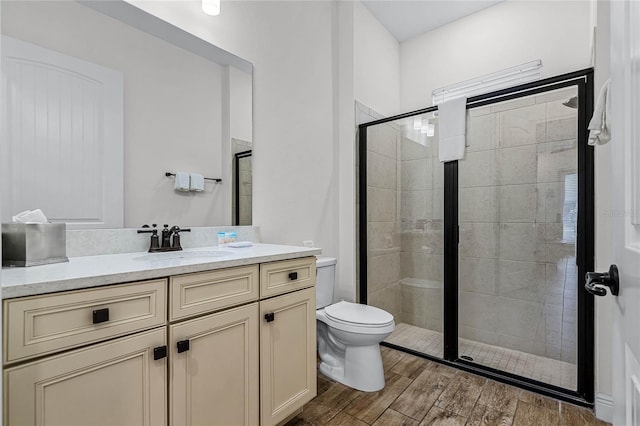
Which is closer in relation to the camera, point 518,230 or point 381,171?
point 518,230

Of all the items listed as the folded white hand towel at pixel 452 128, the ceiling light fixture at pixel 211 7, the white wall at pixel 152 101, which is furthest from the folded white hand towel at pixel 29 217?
the folded white hand towel at pixel 452 128

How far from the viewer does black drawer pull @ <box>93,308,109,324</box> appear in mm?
883

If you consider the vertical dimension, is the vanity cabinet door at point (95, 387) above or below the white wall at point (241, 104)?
below

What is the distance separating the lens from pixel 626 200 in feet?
2.06

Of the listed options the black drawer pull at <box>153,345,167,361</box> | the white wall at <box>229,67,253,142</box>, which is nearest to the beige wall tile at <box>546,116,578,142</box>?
the white wall at <box>229,67,253,142</box>

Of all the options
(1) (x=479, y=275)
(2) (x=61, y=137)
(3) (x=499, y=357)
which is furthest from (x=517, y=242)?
(2) (x=61, y=137)

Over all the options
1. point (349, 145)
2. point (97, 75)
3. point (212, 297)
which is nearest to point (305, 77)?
point (349, 145)

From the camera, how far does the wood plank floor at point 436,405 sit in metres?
1.62

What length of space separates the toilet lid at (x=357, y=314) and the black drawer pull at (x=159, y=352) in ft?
3.70

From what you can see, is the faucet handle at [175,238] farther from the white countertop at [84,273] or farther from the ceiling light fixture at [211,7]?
the ceiling light fixture at [211,7]

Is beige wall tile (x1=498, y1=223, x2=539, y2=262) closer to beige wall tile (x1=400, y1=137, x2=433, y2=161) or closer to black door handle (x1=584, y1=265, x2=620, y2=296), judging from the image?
beige wall tile (x1=400, y1=137, x2=433, y2=161)

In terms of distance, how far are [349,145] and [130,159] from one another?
1617 mm

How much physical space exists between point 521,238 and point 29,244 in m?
2.74

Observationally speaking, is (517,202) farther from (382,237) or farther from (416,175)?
(382,237)
